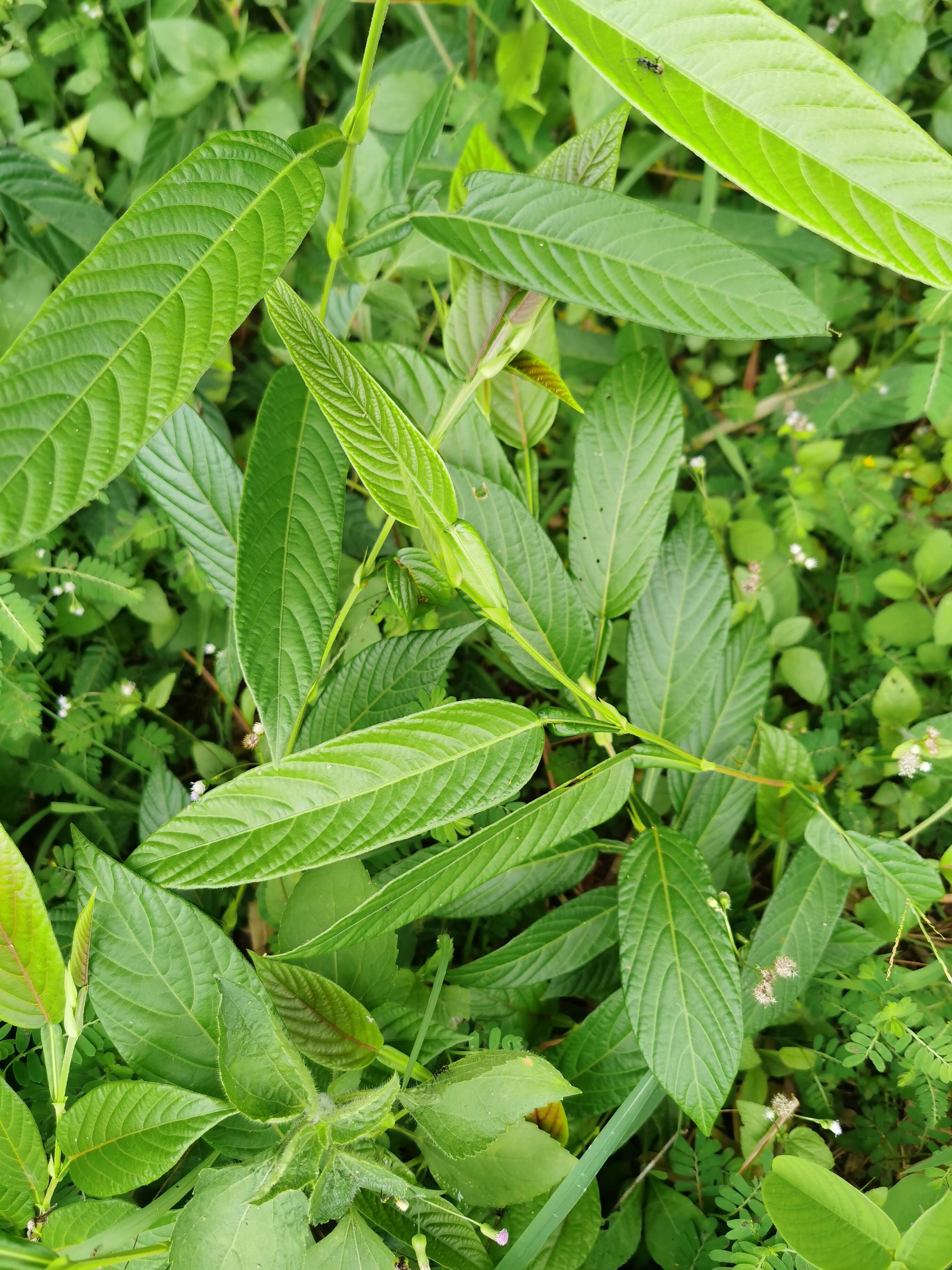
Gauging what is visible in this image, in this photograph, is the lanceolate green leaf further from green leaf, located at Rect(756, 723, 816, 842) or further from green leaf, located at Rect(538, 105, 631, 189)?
green leaf, located at Rect(538, 105, 631, 189)

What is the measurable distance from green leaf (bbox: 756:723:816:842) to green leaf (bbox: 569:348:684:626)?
35cm

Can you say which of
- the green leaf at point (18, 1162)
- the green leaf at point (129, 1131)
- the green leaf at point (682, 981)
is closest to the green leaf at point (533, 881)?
the green leaf at point (682, 981)

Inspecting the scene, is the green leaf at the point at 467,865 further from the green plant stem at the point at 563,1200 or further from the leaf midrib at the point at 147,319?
the leaf midrib at the point at 147,319

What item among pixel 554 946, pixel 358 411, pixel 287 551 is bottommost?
pixel 554 946

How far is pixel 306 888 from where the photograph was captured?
1203 millimetres

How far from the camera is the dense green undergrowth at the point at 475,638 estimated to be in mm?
820

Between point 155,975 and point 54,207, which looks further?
point 54,207

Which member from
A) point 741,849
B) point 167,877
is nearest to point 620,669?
point 741,849

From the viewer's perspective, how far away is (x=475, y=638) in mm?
1649

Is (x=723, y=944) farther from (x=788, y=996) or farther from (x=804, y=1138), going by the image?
(x=804, y=1138)

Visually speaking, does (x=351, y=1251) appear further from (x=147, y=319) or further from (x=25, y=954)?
(x=147, y=319)

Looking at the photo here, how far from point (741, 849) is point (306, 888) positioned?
2.89 ft

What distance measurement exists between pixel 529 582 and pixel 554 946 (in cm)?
60

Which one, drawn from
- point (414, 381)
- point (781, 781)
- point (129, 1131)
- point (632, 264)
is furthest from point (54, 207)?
point (781, 781)
